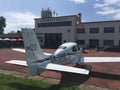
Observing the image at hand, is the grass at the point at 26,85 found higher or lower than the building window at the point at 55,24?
lower

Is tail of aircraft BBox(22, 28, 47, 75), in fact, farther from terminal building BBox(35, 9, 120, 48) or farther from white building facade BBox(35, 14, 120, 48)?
white building facade BBox(35, 14, 120, 48)

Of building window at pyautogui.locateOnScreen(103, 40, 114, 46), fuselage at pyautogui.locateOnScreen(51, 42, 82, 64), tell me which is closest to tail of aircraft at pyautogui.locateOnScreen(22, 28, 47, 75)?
fuselage at pyautogui.locateOnScreen(51, 42, 82, 64)

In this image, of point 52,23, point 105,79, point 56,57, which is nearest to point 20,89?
point 56,57

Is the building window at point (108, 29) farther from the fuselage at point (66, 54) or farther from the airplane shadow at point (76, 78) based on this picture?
the airplane shadow at point (76, 78)

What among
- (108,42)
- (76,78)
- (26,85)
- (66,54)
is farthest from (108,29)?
(26,85)

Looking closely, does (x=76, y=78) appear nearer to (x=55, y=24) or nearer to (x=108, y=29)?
(x=108, y=29)

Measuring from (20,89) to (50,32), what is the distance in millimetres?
50573

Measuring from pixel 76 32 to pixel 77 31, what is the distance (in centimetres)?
54

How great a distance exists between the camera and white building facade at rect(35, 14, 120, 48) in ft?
172

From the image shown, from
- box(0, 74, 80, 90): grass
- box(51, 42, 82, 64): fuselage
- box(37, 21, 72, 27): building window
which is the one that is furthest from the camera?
box(37, 21, 72, 27): building window

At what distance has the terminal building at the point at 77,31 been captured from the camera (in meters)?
52.4

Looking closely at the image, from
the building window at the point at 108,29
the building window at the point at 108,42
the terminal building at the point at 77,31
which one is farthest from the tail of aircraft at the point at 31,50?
the building window at the point at 108,42

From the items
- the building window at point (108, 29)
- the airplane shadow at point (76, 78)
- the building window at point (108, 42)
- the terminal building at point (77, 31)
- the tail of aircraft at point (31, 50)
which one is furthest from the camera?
the building window at point (108, 42)

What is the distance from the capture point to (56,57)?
1355 centimetres
